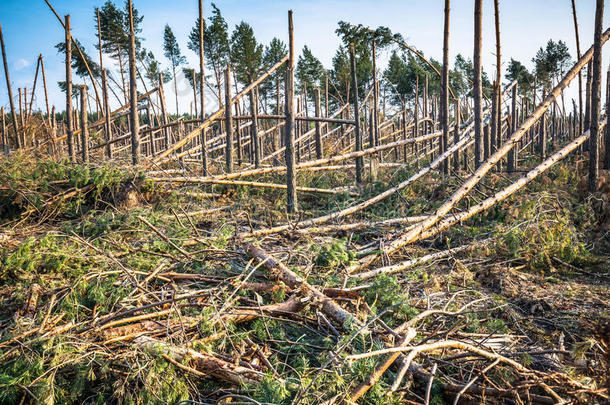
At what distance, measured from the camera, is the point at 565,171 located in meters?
7.01

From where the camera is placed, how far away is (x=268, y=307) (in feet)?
8.57

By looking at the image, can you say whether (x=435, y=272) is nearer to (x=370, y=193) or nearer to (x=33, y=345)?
(x=370, y=193)

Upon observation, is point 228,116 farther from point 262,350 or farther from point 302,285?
point 262,350

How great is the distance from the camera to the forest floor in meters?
1.94

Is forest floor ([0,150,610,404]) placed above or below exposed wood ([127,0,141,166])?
below

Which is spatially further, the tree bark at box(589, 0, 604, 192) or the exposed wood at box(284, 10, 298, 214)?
the tree bark at box(589, 0, 604, 192)

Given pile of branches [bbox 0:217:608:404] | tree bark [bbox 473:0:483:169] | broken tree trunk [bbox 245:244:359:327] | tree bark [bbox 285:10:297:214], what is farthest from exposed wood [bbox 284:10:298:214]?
tree bark [bbox 473:0:483:169]

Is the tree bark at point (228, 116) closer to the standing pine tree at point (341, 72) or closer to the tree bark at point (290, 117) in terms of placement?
the tree bark at point (290, 117)

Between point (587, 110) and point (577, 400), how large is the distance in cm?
1036

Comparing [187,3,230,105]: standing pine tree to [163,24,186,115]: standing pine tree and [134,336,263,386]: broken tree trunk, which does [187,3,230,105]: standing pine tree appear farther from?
[134,336,263,386]: broken tree trunk

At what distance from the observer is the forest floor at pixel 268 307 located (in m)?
1.94

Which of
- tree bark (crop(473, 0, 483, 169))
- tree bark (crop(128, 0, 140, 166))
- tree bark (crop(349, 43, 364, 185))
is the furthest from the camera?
tree bark (crop(349, 43, 364, 185))

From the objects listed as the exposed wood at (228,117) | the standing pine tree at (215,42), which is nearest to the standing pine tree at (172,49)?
the standing pine tree at (215,42)

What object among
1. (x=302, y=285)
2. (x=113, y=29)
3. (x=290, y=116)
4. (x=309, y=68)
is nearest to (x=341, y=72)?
(x=309, y=68)
